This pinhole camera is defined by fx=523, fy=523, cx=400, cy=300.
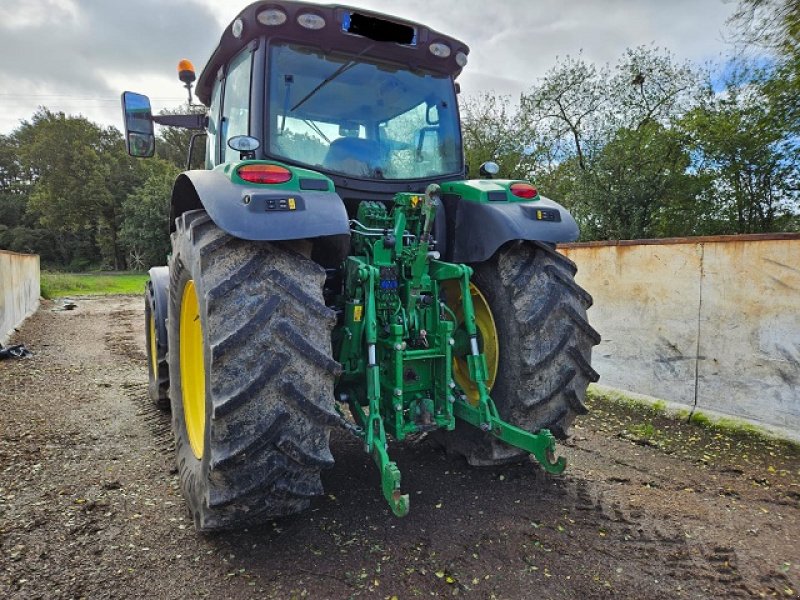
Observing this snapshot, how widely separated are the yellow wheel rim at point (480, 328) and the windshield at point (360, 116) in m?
0.76

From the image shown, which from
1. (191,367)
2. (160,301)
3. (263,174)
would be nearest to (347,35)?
(263,174)

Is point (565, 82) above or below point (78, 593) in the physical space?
above

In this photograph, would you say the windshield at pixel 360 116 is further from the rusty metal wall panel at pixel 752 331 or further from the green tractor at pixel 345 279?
the rusty metal wall panel at pixel 752 331

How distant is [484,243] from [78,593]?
229 cm

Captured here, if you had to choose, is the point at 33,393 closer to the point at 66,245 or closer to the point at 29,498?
the point at 29,498

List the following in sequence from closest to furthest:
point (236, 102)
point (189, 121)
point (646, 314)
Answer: point (236, 102)
point (189, 121)
point (646, 314)

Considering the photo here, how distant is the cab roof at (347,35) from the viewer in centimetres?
261

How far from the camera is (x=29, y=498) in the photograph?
2658mm

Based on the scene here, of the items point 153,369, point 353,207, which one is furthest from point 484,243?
point 153,369

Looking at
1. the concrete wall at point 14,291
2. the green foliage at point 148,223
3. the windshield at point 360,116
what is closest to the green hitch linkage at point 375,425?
the windshield at point 360,116

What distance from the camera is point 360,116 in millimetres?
3000

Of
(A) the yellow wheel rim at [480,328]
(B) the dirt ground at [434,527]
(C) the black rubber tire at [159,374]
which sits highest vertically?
(A) the yellow wheel rim at [480,328]

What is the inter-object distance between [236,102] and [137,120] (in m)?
0.73

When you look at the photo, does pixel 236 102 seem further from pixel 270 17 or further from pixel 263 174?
pixel 263 174
